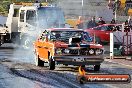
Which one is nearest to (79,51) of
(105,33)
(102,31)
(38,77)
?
(38,77)

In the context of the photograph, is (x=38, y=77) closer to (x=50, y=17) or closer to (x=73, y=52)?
(x=73, y=52)

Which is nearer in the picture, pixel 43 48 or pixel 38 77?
pixel 38 77

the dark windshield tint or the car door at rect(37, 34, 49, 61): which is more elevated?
the dark windshield tint

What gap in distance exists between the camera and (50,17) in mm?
24344

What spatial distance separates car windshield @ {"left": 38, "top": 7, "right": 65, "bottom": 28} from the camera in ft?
79.1

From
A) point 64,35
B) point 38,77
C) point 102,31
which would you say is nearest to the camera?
point 38,77

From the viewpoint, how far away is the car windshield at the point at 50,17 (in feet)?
79.1

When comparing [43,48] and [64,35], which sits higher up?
[64,35]

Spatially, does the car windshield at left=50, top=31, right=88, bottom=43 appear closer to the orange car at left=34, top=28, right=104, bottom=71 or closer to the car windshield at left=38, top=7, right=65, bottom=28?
the orange car at left=34, top=28, right=104, bottom=71

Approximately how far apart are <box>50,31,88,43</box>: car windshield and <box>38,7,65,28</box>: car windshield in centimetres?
728

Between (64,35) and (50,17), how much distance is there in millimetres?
8031

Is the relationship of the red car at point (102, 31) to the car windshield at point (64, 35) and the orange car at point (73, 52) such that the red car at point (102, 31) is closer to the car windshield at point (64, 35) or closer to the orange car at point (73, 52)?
the car windshield at point (64, 35)

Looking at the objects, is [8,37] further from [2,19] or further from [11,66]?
[11,66]

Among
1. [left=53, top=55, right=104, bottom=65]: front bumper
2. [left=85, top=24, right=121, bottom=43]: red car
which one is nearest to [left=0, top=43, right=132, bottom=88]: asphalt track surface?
[left=53, top=55, right=104, bottom=65]: front bumper
